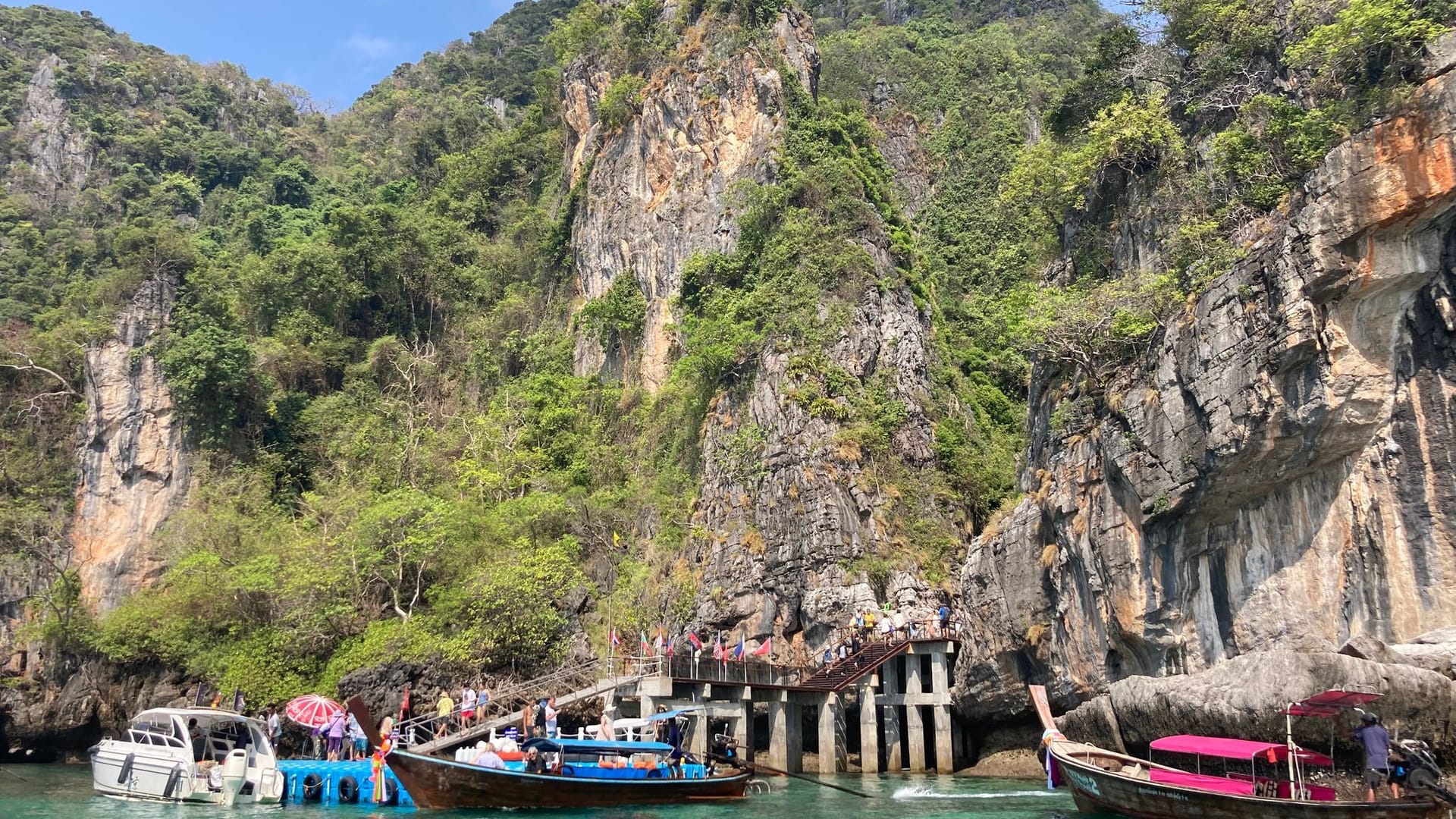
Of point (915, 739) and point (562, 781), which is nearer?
point (562, 781)

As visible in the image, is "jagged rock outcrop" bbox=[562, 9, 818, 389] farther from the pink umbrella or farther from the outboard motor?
the outboard motor

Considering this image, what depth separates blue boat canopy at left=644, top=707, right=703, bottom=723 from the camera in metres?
21.2

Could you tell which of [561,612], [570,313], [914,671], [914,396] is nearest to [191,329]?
[570,313]

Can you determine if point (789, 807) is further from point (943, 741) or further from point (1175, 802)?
point (943, 741)

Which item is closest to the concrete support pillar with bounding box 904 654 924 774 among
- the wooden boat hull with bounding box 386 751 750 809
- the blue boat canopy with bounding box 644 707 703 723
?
the blue boat canopy with bounding box 644 707 703 723

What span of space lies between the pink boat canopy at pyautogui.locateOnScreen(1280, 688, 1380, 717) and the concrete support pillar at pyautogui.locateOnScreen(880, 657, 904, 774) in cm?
1309

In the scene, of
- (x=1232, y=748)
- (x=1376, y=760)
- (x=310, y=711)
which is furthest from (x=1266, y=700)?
(x=310, y=711)

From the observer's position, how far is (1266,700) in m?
15.8

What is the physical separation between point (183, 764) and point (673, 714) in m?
10.2

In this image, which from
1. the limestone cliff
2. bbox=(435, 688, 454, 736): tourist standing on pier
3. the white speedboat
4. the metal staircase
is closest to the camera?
the white speedboat

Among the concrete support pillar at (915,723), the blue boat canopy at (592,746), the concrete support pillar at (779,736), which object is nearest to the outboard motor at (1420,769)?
the blue boat canopy at (592,746)

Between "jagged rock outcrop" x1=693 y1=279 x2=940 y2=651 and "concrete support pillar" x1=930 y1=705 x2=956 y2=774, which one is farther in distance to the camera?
"jagged rock outcrop" x1=693 y1=279 x2=940 y2=651

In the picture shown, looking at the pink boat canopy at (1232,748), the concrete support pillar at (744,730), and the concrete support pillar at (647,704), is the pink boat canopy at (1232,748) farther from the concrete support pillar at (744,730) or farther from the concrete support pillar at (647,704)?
the concrete support pillar at (647,704)

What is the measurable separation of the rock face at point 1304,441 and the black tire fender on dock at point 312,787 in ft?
55.2
